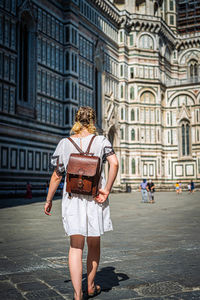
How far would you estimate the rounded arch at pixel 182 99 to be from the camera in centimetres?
4491

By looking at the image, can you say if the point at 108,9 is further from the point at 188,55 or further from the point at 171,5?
the point at 171,5

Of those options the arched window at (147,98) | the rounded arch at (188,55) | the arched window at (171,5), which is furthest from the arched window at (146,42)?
the arched window at (171,5)

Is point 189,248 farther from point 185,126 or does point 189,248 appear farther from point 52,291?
point 185,126

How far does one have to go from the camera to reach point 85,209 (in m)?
3.27

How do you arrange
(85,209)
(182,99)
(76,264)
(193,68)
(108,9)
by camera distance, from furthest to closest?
(193,68) → (182,99) → (108,9) → (85,209) → (76,264)

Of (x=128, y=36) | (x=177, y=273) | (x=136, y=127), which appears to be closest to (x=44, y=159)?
(x=136, y=127)

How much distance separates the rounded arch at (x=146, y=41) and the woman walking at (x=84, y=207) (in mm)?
41279

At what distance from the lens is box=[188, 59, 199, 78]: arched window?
4806 cm

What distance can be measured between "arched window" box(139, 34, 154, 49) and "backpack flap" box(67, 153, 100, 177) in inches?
1641

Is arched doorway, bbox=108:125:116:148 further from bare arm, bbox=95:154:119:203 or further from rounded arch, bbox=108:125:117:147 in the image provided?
bare arm, bbox=95:154:119:203

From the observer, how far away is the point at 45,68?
2825cm

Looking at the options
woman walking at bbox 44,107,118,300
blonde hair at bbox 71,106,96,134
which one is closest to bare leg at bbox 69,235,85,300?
woman walking at bbox 44,107,118,300

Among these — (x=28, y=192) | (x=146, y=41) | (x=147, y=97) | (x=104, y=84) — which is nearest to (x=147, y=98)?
(x=147, y=97)

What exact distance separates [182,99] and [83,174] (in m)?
43.7
